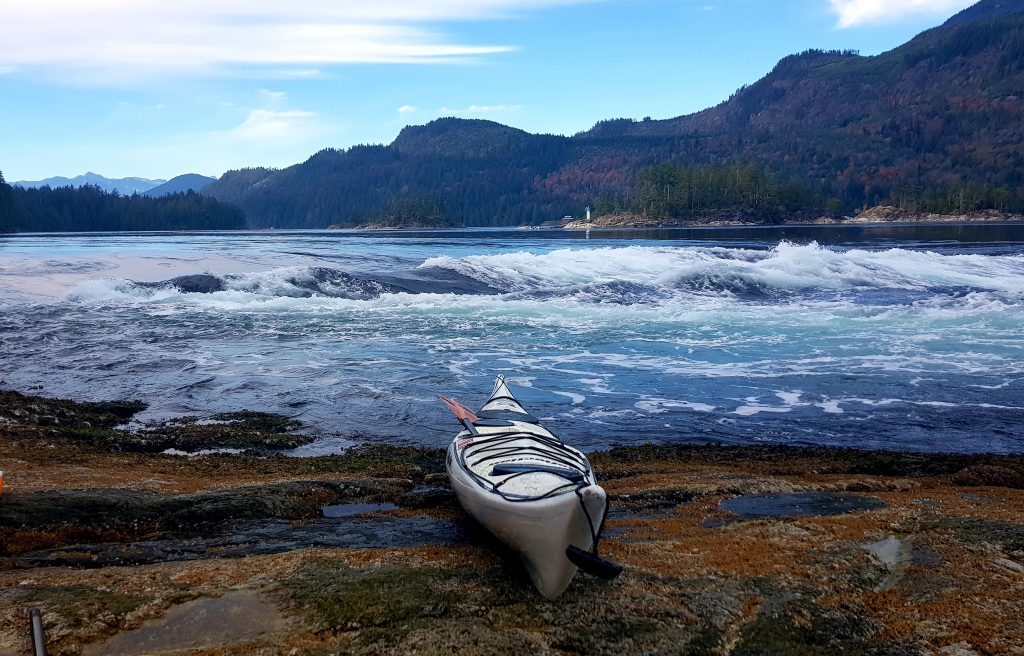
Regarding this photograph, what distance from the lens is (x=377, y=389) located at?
15.0m

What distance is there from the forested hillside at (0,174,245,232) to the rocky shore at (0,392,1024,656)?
161m

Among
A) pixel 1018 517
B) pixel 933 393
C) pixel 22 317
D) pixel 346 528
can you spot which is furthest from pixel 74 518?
pixel 22 317

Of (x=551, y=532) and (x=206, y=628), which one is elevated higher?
(x=551, y=532)

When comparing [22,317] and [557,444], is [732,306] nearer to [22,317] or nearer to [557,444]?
[557,444]

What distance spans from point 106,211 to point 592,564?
7444 inches

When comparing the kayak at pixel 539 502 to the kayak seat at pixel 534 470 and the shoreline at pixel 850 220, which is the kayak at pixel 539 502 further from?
the shoreline at pixel 850 220

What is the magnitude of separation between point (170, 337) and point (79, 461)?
11.9 metres

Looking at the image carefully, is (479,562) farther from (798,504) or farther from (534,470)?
(798,504)

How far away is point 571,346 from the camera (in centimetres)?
2000

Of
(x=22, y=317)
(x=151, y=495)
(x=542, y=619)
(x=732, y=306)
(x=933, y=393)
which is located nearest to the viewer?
(x=542, y=619)

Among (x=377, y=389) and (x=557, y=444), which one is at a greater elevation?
(x=557, y=444)

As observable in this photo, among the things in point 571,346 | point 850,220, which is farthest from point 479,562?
point 850,220

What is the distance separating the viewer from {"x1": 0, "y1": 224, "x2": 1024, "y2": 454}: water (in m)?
12.9

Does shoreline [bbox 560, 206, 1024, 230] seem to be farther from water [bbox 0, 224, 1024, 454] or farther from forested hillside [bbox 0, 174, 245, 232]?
water [bbox 0, 224, 1024, 454]
